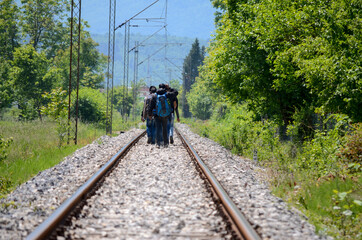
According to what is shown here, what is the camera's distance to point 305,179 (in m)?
8.45

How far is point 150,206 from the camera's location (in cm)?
618

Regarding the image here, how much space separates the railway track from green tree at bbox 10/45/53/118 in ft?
100

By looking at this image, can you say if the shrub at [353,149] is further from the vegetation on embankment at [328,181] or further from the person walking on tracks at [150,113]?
the person walking on tracks at [150,113]

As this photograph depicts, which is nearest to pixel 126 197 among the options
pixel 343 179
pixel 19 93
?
pixel 343 179

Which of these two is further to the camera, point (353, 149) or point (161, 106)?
point (161, 106)

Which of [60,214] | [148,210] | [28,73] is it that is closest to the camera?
[60,214]

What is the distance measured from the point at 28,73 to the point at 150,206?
34611 mm

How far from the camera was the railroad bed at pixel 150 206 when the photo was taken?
4.91 m

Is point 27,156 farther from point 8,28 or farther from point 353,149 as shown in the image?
point 8,28

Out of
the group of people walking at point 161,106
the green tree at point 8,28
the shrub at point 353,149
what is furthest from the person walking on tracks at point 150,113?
the green tree at point 8,28

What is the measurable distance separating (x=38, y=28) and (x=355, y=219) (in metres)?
57.6

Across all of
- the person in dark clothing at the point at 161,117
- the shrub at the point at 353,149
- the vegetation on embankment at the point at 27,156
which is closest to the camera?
the shrub at the point at 353,149

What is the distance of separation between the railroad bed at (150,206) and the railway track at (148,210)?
0.04ft

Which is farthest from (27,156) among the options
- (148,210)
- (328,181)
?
(328,181)
